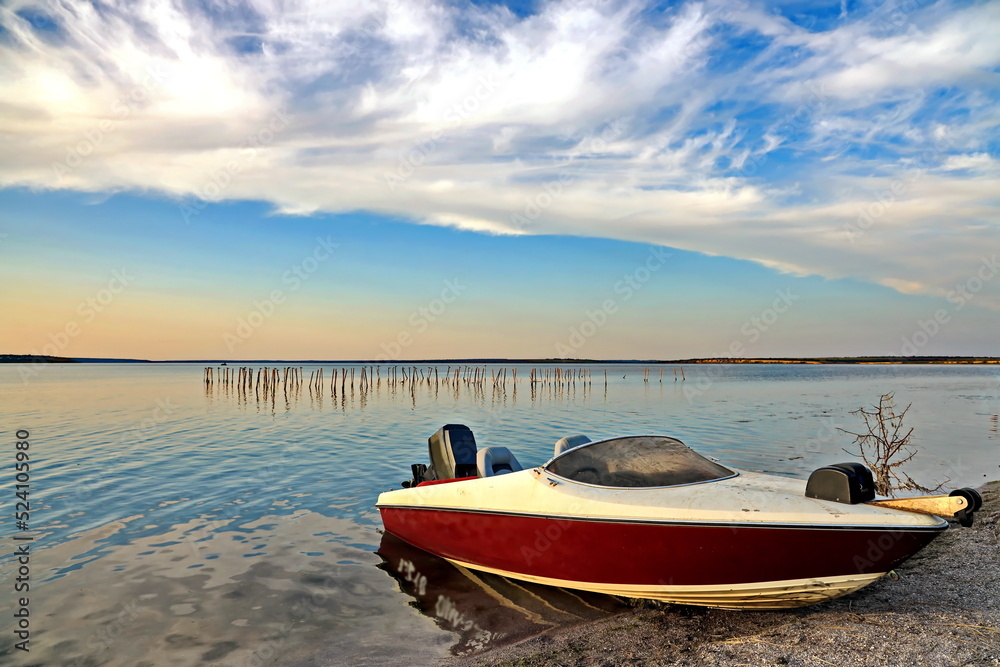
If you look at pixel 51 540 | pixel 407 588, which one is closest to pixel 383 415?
pixel 51 540

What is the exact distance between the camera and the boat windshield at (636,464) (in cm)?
542

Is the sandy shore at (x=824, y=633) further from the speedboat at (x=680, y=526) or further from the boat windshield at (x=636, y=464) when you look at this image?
the boat windshield at (x=636, y=464)

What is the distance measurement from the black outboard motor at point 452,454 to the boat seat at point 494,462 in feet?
0.85

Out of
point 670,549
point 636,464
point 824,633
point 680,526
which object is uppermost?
point 636,464

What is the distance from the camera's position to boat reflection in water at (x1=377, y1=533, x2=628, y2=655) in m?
5.40

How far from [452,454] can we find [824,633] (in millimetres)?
4652

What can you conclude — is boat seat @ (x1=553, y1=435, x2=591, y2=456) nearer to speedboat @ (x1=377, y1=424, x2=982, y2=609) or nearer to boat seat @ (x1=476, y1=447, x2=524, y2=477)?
speedboat @ (x1=377, y1=424, x2=982, y2=609)

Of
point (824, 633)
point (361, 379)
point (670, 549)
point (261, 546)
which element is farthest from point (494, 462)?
point (361, 379)

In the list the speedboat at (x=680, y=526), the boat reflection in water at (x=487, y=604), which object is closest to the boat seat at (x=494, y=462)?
the speedboat at (x=680, y=526)

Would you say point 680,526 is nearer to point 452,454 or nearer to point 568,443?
point 568,443

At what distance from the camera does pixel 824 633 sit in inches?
167

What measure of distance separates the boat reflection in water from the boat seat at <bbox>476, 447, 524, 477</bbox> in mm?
1227

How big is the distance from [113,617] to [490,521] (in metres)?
4.01

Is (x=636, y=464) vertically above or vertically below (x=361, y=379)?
above
